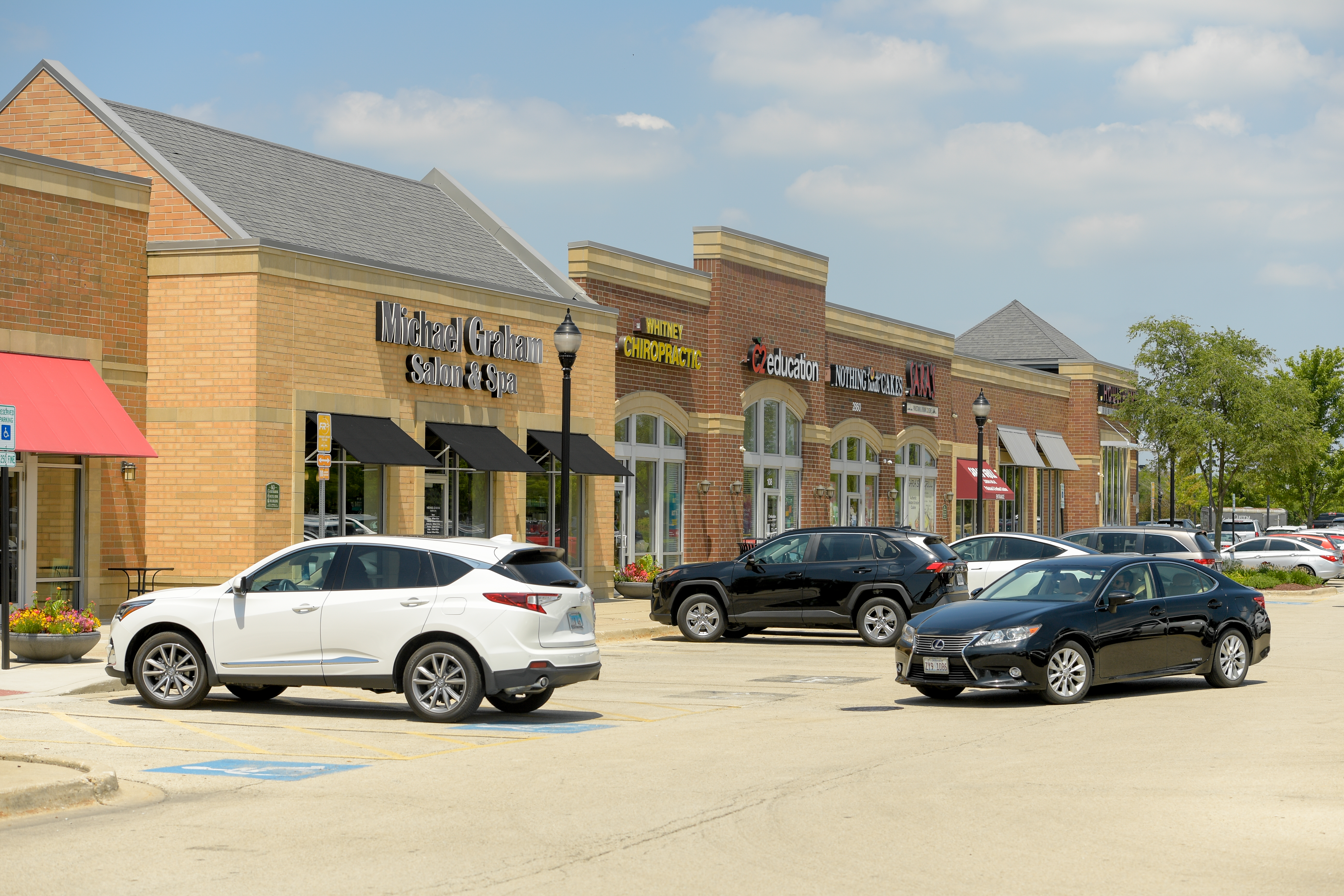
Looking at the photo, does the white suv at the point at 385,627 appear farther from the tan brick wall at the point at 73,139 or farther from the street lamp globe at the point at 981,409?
the street lamp globe at the point at 981,409

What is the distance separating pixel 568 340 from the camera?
894 inches

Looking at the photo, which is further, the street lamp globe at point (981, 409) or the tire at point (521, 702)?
the street lamp globe at point (981, 409)

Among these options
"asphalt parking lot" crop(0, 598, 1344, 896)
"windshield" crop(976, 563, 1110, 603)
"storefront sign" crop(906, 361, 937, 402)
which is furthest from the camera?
"storefront sign" crop(906, 361, 937, 402)

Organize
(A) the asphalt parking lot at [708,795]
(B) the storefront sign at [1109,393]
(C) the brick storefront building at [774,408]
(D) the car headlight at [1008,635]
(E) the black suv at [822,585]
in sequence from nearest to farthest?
1. (A) the asphalt parking lot at [708,795]
2. (D) the car headlight at [1008,635]
3. (E) the black suv at [822,585]
4. (C) the brick storefront building at [774,408]
5. (B) the storefront sign at [1109,393]

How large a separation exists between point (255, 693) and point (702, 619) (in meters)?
8.88

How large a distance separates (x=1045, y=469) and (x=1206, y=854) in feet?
171

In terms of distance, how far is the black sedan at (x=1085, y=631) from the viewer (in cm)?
1469

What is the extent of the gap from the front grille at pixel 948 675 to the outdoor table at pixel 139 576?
12.8 m

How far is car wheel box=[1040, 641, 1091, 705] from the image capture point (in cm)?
1477

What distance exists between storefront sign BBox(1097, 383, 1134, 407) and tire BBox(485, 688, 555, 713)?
49222 mm

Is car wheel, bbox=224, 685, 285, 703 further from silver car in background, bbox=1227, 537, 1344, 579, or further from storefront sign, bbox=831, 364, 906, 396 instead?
silver car in background, bbox=1227, 537, 1344, 579

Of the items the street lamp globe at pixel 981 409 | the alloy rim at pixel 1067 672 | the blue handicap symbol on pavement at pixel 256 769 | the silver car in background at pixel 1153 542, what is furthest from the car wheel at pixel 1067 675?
the street lamp globe at pixel 981 409

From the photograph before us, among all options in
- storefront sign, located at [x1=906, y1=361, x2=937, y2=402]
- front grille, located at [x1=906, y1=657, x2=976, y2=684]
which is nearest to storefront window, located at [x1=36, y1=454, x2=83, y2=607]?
front grille, located at [x1=906, y1=657, x2=976, y2=684]

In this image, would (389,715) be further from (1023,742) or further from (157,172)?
(157,172)
